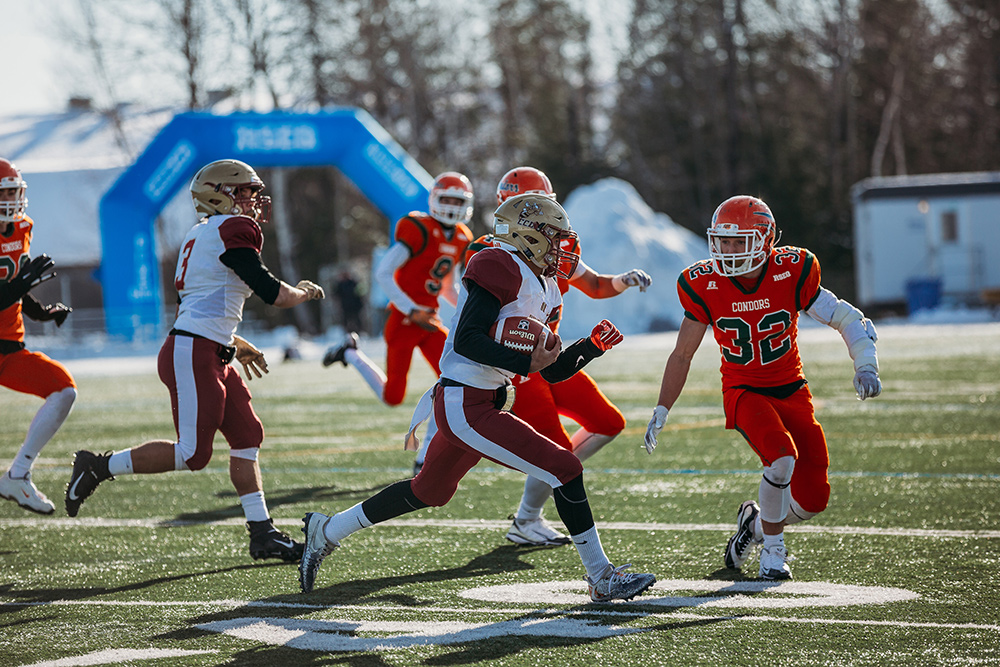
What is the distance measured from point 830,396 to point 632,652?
8.78 meters

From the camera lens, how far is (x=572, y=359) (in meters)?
4.37

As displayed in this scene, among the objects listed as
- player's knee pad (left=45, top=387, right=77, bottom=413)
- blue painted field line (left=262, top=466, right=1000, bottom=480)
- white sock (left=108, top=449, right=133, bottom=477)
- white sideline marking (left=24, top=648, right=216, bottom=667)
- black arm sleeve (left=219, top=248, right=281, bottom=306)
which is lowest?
blue painted field line (left=262, top=466, right=1000, bottom=480)

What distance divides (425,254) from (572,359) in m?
3.73

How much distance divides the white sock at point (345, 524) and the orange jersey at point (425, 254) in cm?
336

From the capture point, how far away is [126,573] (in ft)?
17.1

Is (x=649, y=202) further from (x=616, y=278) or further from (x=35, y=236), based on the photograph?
(x=616, y=278)

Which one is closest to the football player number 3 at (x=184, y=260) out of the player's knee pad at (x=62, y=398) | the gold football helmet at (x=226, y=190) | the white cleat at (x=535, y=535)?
the gold football helmet at (x=226, y=190)

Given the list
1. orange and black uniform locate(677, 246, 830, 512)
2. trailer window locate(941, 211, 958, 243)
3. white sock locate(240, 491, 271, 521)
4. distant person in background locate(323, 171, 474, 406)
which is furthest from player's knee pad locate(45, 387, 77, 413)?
trailer window locate(941, 211, 958, 243)

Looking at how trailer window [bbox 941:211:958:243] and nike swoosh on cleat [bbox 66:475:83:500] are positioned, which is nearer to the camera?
nike swoosh on cleat [bbox 66:475:83:500]

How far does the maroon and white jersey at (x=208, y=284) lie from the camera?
5.34 metres

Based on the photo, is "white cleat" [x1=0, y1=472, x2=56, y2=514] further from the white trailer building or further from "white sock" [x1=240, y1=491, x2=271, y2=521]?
the white trailer building

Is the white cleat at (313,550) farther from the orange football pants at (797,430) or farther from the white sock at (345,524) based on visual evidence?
the orange football pants at (797,430)

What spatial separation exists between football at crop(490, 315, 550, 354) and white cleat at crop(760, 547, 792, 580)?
137cm

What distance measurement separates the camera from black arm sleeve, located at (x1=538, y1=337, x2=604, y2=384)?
4.34m
